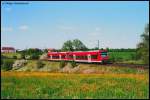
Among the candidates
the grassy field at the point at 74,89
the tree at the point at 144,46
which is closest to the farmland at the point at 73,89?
the grassy field at the point at 74,89

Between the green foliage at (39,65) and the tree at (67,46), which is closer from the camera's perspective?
the green foliage at (39,65)

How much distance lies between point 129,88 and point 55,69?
49457mm

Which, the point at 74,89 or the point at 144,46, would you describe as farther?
the point at 144,46

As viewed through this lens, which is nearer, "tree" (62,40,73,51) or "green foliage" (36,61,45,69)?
"green foliage" (36,61,45,69)

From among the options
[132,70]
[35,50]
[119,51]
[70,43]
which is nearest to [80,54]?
[132,70]

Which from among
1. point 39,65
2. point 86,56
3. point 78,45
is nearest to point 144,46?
point 86,56

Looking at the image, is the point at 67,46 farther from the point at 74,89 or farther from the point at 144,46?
the point at 74,89

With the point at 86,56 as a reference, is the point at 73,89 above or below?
below

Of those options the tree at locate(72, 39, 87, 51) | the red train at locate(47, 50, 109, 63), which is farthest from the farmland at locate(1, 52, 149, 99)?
the tree at locate(72, 39, 87, 51)

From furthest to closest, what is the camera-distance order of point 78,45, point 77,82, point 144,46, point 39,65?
1. point 78,45
2. point 39,65
3. point 144,46
4. point 77,82

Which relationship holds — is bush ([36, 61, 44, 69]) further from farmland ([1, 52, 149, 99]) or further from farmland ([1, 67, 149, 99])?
farmland ([1, 67, 149, 99])

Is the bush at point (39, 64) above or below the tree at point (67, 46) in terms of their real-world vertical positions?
below

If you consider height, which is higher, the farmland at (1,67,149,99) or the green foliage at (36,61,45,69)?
the farmland at (1,67,149,99)

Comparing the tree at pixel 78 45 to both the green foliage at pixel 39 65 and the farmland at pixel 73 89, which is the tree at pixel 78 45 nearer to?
the green foliage at pixel 39 65
